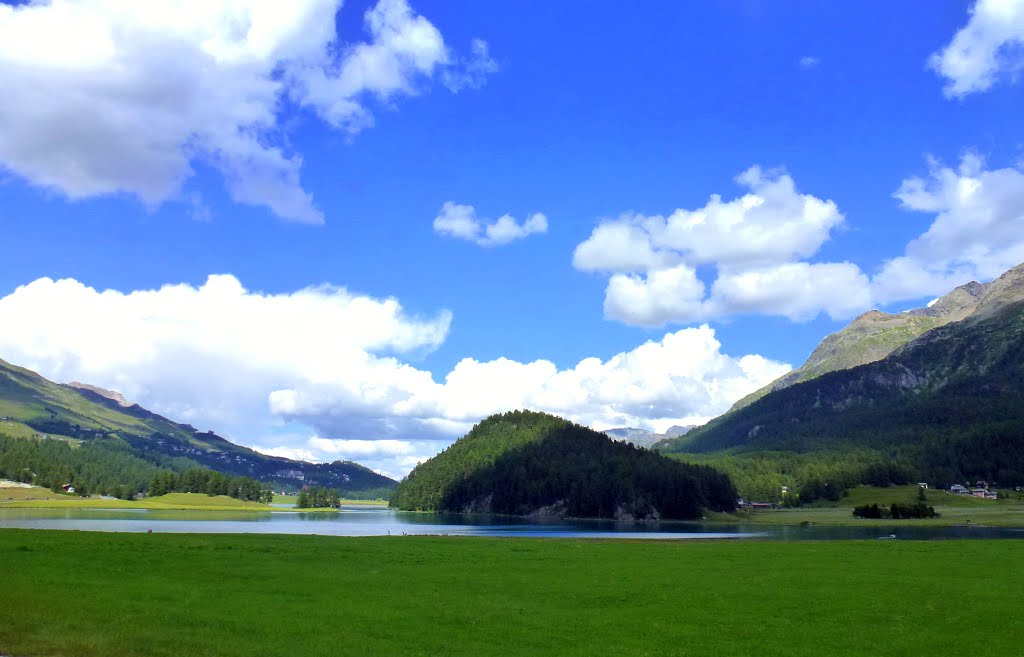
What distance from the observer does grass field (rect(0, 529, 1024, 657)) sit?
1184 inches

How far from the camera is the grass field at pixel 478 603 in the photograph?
98.7 ft

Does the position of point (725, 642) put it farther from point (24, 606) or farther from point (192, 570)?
point (192, 570)

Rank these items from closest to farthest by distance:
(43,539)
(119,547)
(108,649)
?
(108,649)
(119,547)
(43,539)

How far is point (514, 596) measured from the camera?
4384 cm

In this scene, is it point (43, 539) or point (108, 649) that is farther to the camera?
point (43, 539)

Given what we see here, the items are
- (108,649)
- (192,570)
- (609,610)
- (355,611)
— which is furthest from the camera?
(192,570)

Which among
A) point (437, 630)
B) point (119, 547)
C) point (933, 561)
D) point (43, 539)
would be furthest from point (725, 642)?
point (43, 539)

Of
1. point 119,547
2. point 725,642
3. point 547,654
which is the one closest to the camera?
point 547,654

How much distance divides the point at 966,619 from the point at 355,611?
30.0 m

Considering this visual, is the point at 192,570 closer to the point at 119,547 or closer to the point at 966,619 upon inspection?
the point at 119,547

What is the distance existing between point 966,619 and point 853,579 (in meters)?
15.5

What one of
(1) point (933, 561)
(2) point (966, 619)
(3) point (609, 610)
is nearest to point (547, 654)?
(3) point (609, 610)

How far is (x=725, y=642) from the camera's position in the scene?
31500mm

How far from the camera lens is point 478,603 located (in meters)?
40.3
